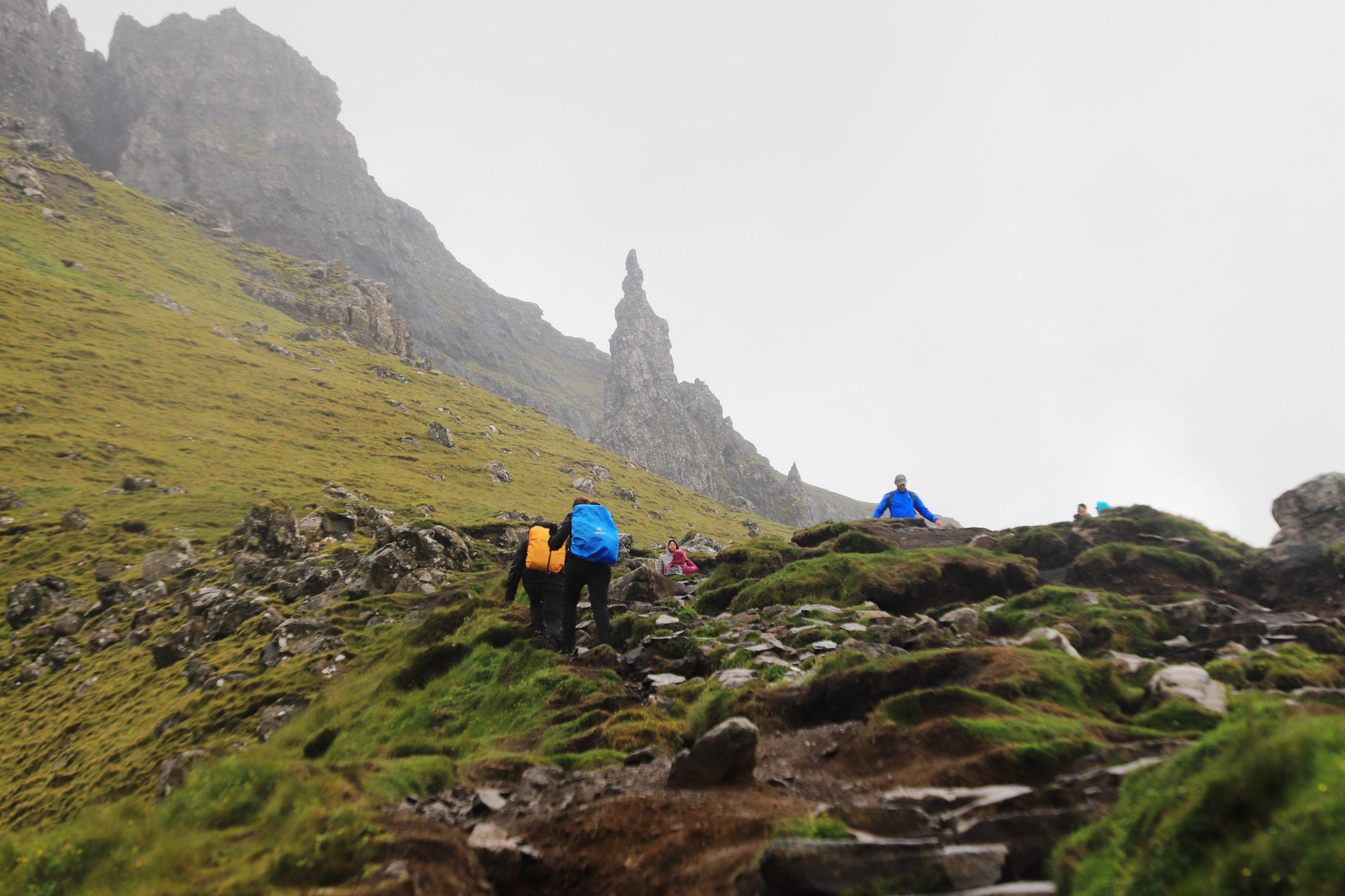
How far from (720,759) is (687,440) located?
561 feet

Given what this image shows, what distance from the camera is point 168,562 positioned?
27.7m

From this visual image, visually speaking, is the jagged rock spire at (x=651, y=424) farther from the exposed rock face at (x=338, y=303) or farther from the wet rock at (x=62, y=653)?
the wet rock at (x=62, y=653)

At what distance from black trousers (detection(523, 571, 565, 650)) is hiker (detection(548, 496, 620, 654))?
0.24 metres

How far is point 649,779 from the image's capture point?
28.5 feet

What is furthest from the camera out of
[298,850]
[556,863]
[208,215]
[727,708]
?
[208,215]

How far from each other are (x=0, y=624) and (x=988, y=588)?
37.2m

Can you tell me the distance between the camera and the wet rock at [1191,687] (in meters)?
7.53

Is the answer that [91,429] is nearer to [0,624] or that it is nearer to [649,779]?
[0,624]

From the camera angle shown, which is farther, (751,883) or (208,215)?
(208,215)

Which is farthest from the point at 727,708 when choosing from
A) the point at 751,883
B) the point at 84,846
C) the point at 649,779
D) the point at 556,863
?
the point at 84,846

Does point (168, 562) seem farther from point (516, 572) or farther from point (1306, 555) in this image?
point (1306, 555)

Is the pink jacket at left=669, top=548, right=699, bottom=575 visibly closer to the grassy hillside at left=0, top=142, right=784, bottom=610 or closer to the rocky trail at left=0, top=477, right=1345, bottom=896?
the rocky trail at left=0, top=477, right=1345, bottom=896

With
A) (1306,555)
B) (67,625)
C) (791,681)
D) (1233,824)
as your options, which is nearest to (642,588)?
(791,681)

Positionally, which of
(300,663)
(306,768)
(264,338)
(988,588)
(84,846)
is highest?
(264,338)
